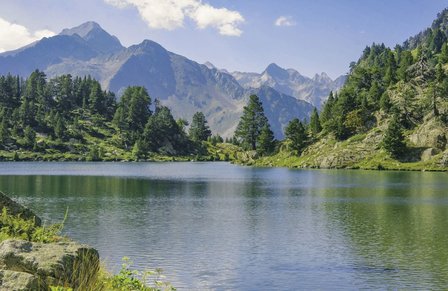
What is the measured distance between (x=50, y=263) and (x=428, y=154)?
608 feet

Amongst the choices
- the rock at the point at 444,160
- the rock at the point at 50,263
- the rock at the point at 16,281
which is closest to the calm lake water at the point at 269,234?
the rock at the point at 50,263

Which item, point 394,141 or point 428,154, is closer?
point 428,154

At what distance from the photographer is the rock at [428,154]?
18275 centimetres

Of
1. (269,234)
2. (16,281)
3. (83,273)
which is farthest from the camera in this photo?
(269,234)

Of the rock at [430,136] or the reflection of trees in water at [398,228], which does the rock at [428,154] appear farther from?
the reflection of trees in water at [398,228]

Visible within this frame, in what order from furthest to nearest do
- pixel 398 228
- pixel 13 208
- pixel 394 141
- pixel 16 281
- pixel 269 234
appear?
pixel 394 141 → pixel 398 228 → pixel 269 234 → pixel 13 208 → pixel 16 281

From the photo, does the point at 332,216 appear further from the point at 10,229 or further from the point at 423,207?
the point at 10,229

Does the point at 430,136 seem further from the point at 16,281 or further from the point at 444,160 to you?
the point at 16,281

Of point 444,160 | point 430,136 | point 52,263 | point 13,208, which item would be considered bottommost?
point 52,263

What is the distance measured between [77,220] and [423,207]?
2079 inches

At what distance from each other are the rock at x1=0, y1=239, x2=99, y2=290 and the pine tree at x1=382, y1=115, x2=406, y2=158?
18371 cm

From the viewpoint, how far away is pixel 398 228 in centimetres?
6097

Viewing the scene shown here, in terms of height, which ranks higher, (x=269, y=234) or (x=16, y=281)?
(x=16, y=281)

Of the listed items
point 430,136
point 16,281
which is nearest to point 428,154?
point 430,136
